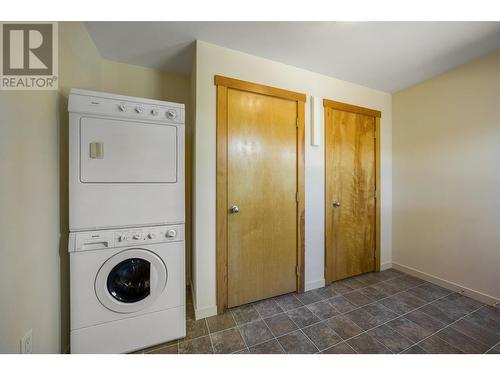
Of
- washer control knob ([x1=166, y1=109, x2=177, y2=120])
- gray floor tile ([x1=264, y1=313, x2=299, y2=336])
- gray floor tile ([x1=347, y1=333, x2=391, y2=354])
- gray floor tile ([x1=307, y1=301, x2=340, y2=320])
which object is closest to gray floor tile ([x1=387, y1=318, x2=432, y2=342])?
gray floor tile ([x1=347, y1=333, x2=391, y2=354])

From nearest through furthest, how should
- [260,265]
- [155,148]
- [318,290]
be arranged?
[155,148], [260,265], [318,290]

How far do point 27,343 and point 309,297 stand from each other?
6.83ft

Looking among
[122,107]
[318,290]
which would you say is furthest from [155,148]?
[318,290]

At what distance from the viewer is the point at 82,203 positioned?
120cm

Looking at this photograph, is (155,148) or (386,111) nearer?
(155,148)

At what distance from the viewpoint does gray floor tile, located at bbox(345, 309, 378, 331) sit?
1.60 m

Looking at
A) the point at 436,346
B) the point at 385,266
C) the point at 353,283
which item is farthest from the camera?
the point at 385,266

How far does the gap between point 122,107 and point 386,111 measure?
311cm

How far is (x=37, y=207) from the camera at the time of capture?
43.1 inches

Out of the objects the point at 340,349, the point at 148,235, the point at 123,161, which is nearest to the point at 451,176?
the point at 340,349

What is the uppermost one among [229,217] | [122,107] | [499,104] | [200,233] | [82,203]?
[499,104]

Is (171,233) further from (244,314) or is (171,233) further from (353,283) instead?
(353,283)

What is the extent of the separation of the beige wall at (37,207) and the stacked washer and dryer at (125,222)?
0.14 m
